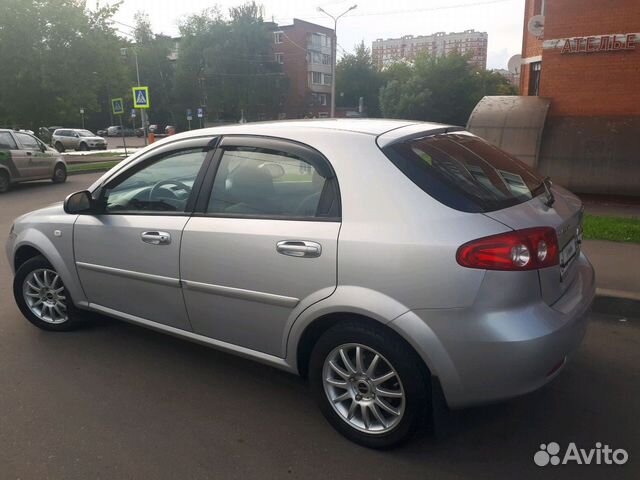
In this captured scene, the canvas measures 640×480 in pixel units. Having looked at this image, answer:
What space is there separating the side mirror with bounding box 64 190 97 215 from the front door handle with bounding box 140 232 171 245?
2.03ft

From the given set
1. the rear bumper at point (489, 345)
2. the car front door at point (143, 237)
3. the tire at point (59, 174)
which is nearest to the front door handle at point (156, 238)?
the car front door at point (143, 237)

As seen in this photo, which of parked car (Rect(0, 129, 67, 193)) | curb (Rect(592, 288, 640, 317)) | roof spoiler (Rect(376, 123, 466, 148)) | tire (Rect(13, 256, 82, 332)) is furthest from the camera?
parked car (Rect(0, 129, 67, 193))

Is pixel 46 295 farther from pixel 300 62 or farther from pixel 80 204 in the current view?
pixel 300 62

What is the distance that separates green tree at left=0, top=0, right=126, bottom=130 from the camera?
18734 millimetres

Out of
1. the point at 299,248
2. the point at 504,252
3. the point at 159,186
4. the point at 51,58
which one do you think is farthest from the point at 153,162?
the point at 51,58

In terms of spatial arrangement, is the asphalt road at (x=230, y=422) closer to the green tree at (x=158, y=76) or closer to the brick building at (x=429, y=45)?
the green tree at (x=158, y=76)

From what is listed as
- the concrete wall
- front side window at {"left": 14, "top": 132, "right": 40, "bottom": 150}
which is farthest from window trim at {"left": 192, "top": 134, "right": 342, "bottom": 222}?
front side window at {"left": 14, "top": 132, "right": 40, "bottom": 150}

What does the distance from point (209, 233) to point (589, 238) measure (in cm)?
528

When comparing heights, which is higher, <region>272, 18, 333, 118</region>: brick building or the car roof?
<region>272, 18, 333, 118</region>: brick building

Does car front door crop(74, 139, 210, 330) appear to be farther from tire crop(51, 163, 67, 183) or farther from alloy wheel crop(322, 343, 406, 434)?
tire crop(51, 163, 67, 183)

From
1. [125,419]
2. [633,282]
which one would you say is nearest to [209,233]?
[125,419]

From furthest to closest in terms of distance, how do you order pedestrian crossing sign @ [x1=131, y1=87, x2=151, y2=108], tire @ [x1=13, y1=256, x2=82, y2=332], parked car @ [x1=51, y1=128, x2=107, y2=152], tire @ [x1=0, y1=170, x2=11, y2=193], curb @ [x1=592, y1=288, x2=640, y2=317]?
parked car @ [x1=51, y1=128, x2=107, y2=152]
pedestrian crossing sign @ [x1=131, y1=87, x2=151, y2=108]
tire @ [x1=0, y1=170, x2=11, y2=193]
curb @ [x1=592, y1=288, x2=640, y2=317]
tire @ [x1=13, y1=256, x2=82, y2=332]

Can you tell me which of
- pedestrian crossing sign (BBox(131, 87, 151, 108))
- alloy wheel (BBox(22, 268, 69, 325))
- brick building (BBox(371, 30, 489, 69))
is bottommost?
alloy wheel (BBox(22, 268, 69, 325))

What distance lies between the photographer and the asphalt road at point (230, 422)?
2703mm
